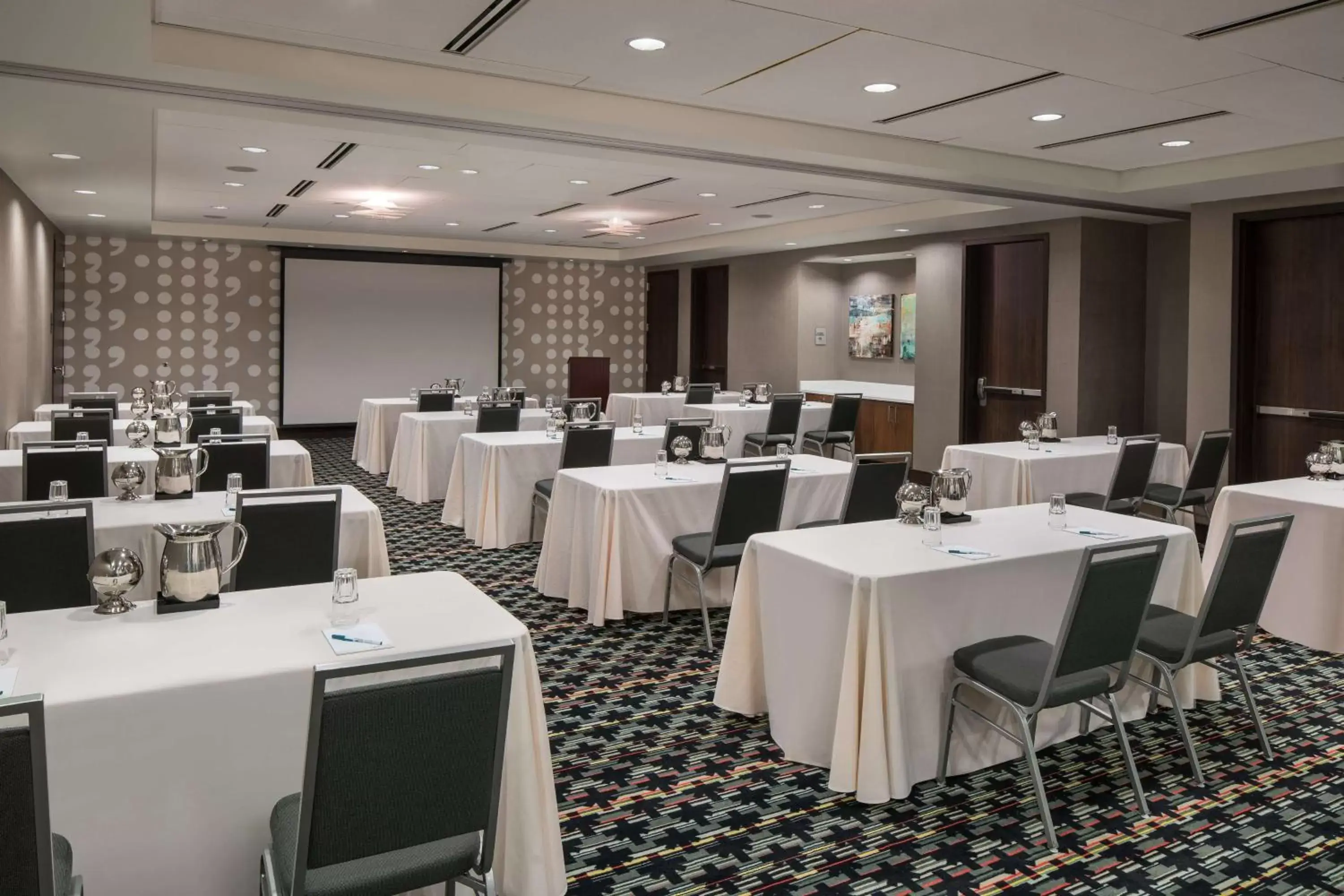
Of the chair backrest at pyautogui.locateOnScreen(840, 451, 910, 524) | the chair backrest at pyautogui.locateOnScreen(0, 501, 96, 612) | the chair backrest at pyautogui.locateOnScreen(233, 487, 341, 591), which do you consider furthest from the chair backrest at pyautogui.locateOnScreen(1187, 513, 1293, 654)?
the chair backrest at pyautogui.locateOnScreen(0, 501, 96, 612)

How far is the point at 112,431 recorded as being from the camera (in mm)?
7891

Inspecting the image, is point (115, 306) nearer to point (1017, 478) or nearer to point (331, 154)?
point (331, 154)

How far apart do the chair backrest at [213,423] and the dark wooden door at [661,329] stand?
1023 cm

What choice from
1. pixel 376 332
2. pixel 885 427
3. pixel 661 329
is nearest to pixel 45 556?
pixel 885 427

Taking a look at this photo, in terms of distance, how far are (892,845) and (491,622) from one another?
1.49 m

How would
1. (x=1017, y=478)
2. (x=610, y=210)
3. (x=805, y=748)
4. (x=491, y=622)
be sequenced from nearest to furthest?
(x=491, y=622), (x=805, y=748), (x=1017, y=478), (x=610, y=210)

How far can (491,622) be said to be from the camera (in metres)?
2.77

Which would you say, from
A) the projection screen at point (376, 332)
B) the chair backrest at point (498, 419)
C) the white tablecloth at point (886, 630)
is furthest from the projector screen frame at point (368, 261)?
the white tablecloth at point (886, 630)

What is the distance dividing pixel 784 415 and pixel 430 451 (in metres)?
3.74

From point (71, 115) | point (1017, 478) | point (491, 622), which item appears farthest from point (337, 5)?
point (1017, 478)

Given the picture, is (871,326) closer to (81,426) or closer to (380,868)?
(81,426)

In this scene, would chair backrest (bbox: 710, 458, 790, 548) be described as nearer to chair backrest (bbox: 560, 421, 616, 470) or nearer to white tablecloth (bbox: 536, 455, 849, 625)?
white tablecloth (bbox: 536, 455, 849, 625)

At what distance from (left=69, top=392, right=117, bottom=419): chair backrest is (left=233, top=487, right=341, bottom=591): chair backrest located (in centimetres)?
627

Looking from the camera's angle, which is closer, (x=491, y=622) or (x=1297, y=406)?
(x=491, y=622)
